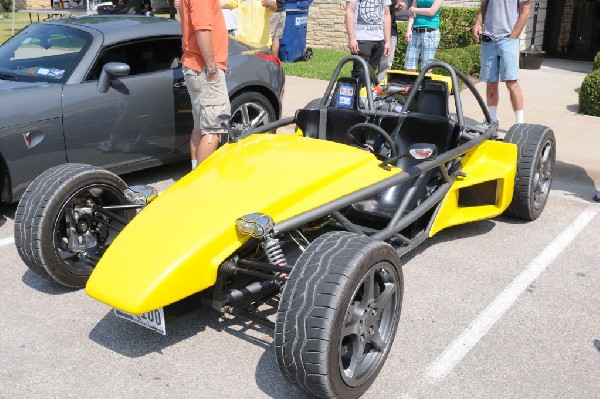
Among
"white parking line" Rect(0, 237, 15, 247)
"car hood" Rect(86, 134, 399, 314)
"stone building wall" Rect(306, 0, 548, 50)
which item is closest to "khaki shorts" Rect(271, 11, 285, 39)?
"stone building wall" Rect(306, 0, 548, 50)

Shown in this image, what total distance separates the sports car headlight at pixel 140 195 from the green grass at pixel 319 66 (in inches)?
293

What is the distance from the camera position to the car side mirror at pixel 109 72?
5.67 meters

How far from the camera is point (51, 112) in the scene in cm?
548

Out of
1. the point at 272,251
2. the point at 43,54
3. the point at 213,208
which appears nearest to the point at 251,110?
the point at 43,54

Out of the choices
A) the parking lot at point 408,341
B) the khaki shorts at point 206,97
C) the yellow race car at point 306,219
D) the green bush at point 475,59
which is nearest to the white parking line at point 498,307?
the parking lot at point 408,341

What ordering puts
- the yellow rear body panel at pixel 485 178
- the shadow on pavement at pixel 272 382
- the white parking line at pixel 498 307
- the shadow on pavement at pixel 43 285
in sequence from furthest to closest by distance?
the yellow rear body panel at pixel 485 178 → the shadow on pavement at pixel 43 285 → the white parking line at pixel 498 307 → the shadow on pavement at pixel 272 382

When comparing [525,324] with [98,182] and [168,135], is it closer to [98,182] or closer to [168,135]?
[98,182]

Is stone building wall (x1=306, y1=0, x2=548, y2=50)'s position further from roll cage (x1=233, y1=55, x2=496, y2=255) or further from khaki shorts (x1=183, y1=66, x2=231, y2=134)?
roll cage (x1=233, y1=55, x2=496, y2=255)

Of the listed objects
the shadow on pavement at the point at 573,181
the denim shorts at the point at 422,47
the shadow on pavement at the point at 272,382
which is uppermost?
the denim shorts at the point at 422,47

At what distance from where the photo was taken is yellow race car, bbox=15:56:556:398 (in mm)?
3223

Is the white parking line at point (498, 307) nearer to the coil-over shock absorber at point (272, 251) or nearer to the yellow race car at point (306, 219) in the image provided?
the yellow race car at point (306, 219)

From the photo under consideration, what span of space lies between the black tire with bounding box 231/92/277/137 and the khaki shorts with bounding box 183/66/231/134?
73 cm

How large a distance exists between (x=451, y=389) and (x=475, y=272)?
1478mm

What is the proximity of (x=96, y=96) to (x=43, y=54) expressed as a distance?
2.50ft
